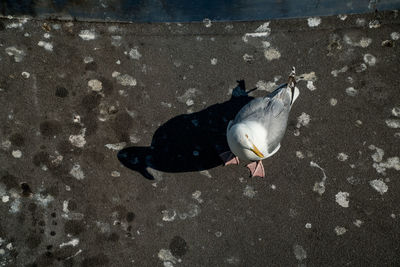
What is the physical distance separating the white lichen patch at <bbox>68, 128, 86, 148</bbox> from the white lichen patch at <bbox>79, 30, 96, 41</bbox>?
1.14 meters

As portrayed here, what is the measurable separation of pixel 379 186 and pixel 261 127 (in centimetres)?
147

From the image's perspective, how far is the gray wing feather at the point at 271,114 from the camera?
3217mm

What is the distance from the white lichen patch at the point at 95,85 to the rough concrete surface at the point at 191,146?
1cm

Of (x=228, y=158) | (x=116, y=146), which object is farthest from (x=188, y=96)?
(x=116, y=146)

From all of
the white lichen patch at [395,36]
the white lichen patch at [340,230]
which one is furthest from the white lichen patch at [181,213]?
the white lichen patch at [395,36]

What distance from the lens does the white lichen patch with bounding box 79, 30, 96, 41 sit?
13.2 ft

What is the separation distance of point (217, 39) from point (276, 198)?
193 cm

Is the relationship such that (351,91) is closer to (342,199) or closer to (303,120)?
(303,120)

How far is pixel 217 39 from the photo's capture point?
4078mm

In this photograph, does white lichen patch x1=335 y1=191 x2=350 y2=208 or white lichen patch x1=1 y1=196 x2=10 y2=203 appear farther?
white lichen patch x1=335 y1=191 x2=350 y2=208

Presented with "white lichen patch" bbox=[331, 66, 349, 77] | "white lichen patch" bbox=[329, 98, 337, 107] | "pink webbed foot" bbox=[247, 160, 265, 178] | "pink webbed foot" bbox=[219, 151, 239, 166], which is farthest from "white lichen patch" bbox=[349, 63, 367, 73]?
A: "pink webbed foot" bbox=[219, 151, 239, 166]

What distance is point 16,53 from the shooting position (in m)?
3.85

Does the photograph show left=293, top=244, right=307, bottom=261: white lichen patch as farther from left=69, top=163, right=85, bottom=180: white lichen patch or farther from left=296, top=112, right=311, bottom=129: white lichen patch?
left=69, top=163, right=85, bottom=180: white lichen patch

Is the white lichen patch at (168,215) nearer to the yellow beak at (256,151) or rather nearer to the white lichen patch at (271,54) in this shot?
the yellow beak at (256,151)
